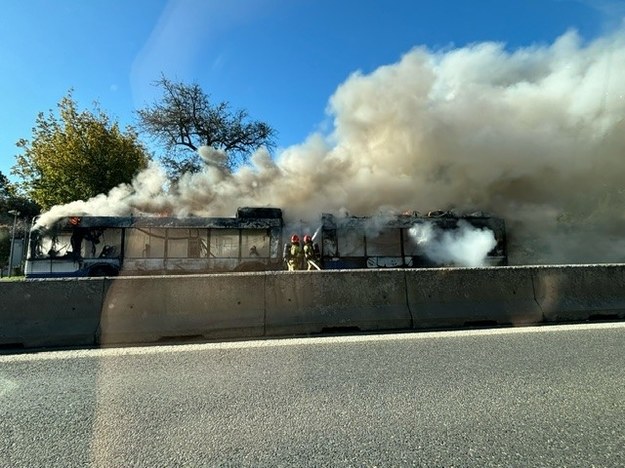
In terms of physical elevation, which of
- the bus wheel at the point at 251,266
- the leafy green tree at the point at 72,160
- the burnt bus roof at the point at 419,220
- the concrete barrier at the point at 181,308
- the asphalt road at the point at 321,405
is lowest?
the asphalt road at the point at 321,405

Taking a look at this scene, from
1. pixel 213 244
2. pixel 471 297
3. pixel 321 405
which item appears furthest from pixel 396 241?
pixel 321 405

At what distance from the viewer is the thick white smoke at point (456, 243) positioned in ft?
50.0

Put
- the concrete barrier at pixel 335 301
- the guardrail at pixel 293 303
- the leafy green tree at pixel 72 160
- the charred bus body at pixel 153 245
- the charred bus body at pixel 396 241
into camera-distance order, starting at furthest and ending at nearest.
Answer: the leafy green tree at pixel 72 160, the charred bus body at pixel 396 241, the charred bus body at pixel 153 245, the concrete barrier at pixel 335 301, the guardrail at pixel 293 303

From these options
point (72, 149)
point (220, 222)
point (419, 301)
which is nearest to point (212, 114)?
point (72, 149)

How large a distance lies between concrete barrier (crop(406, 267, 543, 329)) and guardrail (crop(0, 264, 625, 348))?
14 millimetres

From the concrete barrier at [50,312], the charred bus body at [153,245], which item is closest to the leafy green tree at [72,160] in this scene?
the charred bus body at [153,245]

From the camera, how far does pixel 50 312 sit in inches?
237

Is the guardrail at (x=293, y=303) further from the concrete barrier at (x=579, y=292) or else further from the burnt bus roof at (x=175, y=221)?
the burnt bus roof at (x=175, y=221)

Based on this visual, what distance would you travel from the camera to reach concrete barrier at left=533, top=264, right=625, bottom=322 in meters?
7.01

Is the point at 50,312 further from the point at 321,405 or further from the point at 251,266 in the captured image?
the point at 251,266

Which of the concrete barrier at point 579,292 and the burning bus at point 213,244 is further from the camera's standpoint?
the burning bus at point 213,244

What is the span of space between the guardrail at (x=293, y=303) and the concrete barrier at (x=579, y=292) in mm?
15

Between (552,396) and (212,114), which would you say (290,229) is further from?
(212,114)

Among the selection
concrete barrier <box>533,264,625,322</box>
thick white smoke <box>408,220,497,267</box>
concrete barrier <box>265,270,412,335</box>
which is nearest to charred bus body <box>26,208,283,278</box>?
thick white smoke <box>408,220,497,267</box>
